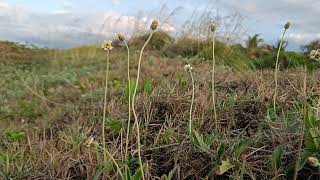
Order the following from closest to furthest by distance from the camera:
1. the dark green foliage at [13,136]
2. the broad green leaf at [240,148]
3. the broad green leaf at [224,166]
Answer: the broad green leaf at [224,166] → the broad green leaf at [240,148] → the dark green foliage at [13,136]

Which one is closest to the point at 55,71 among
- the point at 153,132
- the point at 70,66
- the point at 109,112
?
the point at 70,66

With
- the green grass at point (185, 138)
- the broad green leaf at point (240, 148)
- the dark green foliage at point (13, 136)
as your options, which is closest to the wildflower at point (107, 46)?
the green grass at point (185, 138)

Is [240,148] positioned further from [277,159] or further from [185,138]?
[185,138]

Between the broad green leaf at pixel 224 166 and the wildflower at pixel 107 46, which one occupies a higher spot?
the wildflower at pixel 107 46

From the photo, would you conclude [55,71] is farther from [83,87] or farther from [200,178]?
[200,178]

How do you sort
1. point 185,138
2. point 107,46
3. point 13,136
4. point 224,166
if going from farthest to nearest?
point 13,136 → point 185,138 → point 107,46 → point 224,166

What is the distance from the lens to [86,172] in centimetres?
231

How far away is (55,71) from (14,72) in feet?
3.16

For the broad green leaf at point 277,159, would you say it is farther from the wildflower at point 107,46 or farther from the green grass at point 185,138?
the wildflower at point 107,46

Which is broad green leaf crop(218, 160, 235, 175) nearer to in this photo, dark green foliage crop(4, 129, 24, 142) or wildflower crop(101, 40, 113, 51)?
wildflower crop(101, 40, 113, 51)

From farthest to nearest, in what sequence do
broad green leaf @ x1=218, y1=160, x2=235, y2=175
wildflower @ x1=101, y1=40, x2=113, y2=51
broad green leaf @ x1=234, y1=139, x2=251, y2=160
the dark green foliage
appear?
the dark green foliage < wildflower @ x1=101, y1=40, x2=113, y2=51 < broad green leaf @ x1=234, y1=139, x2=251, y2=160 < broad green leaf @ x1=218, y1=160, x2=235, y2=175

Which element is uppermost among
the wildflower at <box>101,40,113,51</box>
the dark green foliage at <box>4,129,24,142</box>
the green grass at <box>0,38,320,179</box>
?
the wildflower at <box>101,40,113,51</box>

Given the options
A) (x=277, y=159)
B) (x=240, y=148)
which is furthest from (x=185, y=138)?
(x=277, y=159)

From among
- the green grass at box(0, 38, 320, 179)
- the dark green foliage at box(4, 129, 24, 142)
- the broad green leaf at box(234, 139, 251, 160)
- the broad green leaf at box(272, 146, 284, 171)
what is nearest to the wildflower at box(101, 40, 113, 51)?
the green grass at box(0, 38, 320, 179)
